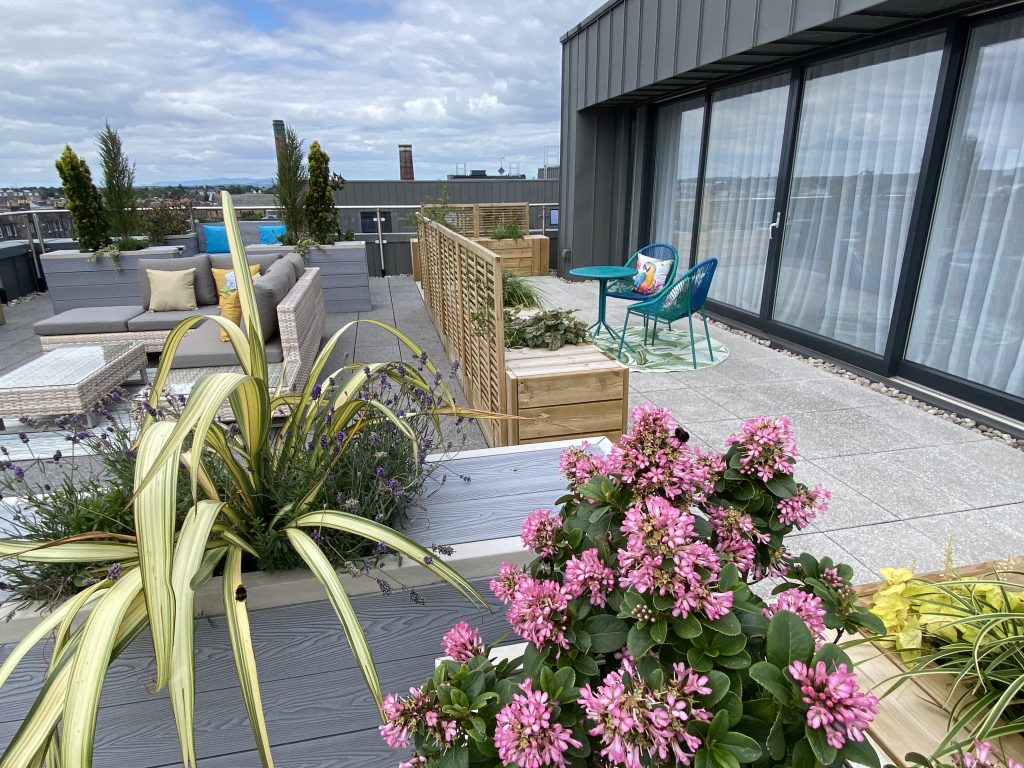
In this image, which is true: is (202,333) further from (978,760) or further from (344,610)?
(978,760)

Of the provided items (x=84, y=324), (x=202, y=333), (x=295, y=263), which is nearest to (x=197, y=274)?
(x=295, y=263)

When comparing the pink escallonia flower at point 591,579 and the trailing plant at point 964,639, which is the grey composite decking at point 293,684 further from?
the trailing plant at point 964,639

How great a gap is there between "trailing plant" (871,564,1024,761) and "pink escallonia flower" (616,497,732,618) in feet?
1.75

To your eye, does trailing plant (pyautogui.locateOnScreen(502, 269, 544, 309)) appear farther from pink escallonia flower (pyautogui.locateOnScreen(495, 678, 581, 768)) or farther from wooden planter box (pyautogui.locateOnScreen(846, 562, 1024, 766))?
pink escallonia flower (pyautogui.locateOnScreen(495, 678, 581, 768))

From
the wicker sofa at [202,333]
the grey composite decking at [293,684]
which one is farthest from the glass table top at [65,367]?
the grey composite decking at [293,684]

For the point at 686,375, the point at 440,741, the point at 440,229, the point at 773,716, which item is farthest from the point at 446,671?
the point at 440,229

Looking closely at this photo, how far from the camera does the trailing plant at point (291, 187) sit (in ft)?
24.5

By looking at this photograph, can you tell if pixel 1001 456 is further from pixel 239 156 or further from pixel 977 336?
pixel 239 156

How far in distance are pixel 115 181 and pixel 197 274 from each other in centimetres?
268

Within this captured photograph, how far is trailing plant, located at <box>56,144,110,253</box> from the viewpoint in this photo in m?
6.73

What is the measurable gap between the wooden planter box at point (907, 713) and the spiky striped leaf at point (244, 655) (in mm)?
972

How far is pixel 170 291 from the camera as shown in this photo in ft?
17.5

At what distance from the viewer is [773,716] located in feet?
2.35

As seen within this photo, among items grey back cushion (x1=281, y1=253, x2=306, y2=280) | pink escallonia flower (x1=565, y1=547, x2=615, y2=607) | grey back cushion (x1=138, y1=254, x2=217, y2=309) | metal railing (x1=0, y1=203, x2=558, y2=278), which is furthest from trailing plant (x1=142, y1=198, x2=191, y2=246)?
pink escallonia flower (x1=565, y1=547, x2=615, y2=607)
